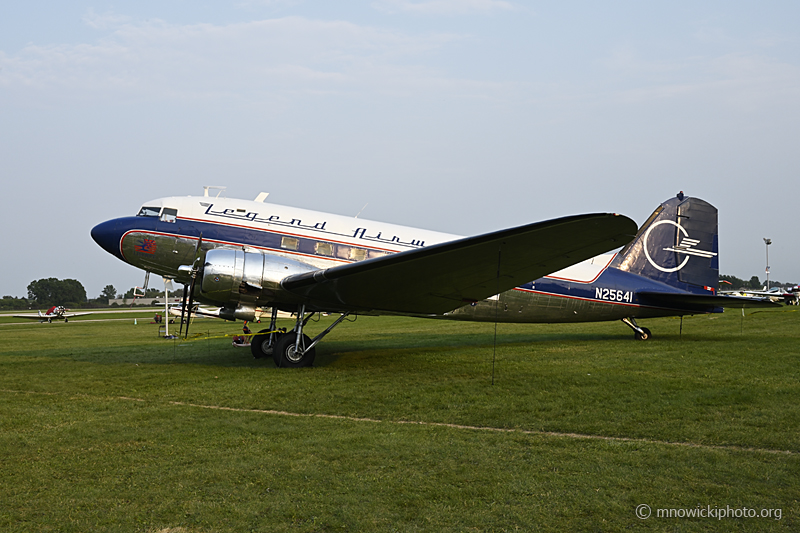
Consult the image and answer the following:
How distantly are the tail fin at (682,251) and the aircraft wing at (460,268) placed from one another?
21.3 feet

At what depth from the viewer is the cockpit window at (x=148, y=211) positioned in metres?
11.9

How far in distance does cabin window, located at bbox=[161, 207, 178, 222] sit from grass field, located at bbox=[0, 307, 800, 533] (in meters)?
3.38

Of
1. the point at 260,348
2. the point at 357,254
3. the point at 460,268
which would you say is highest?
the point at 357,254

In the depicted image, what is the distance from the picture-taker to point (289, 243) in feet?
39.1

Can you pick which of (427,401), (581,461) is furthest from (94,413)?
(581,461)

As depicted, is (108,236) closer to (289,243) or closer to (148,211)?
(148,211)

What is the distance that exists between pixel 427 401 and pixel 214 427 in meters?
2.83

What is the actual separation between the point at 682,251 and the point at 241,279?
38.0 ft

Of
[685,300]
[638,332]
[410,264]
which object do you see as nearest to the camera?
[410,264]

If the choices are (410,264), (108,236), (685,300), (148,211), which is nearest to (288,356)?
(410,264)

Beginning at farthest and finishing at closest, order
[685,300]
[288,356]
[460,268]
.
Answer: [685,300]
[288,356]
[460,268]

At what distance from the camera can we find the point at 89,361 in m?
12.4

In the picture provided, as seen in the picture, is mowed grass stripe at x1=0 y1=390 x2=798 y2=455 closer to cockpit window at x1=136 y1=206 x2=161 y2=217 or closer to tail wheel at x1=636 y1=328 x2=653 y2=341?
cockpit window at x1=136 y1=206 x2=161 y2=217

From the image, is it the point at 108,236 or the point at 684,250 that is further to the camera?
the point at 684,250
